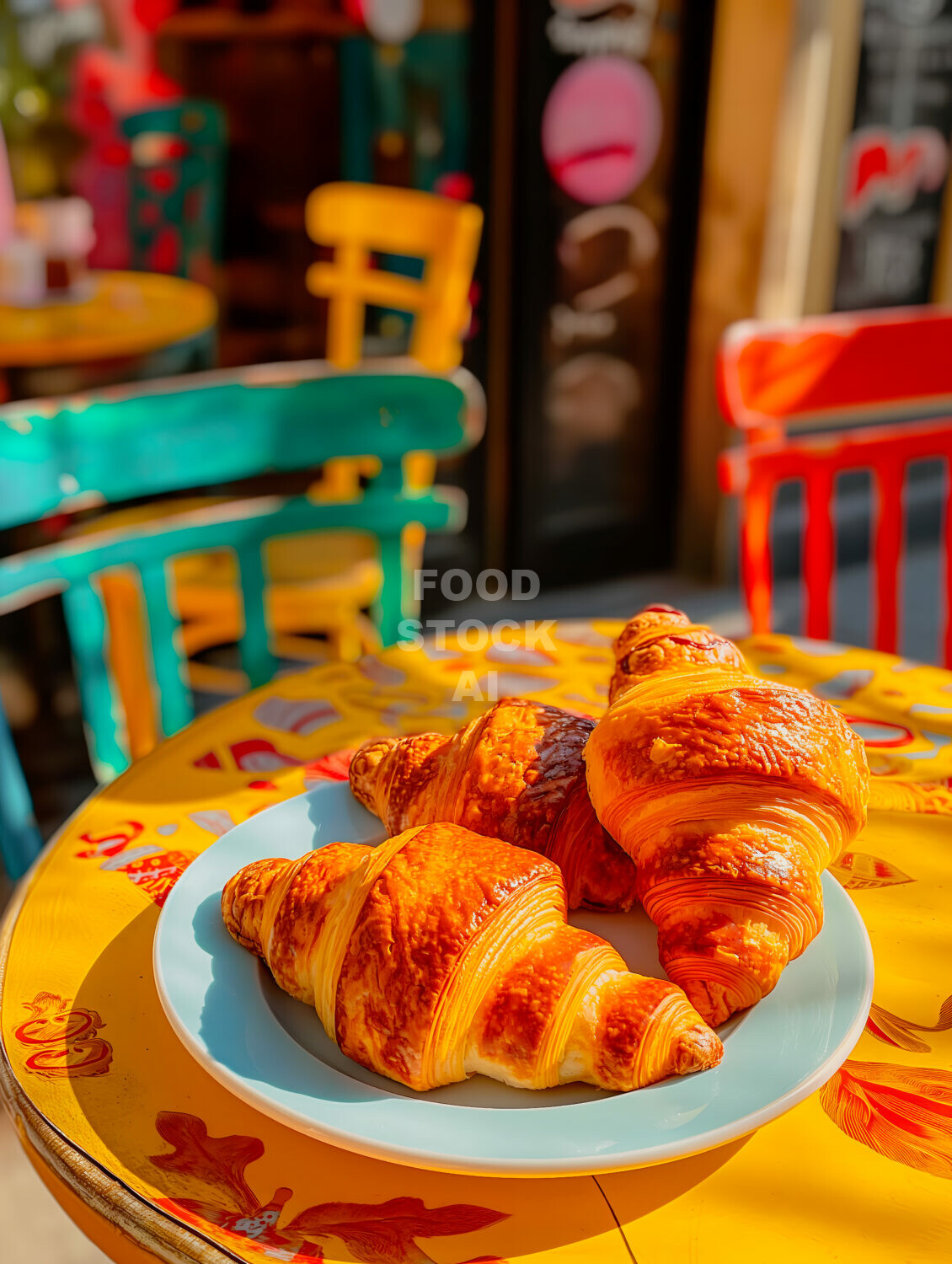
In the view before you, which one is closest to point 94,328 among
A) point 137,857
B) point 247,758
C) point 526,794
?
point 247,758

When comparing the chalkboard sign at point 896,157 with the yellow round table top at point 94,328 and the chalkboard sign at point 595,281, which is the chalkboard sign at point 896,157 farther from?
the yellow round table top at point 94,328

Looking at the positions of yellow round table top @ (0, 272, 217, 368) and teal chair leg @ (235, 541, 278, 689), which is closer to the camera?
teal chair leg @ (235, 541, 278, 689)

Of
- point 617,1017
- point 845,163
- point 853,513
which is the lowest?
point 853,513

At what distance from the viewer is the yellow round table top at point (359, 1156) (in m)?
0.51

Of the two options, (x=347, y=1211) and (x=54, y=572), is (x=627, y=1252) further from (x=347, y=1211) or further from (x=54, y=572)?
(x=54, y=572)

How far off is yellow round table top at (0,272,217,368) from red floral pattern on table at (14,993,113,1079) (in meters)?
1.60

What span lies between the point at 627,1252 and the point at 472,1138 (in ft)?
0.27

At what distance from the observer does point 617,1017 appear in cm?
54

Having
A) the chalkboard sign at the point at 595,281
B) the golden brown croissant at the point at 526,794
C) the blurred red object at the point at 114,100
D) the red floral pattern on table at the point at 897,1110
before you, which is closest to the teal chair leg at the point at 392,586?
the golden brown croissant at the point at 526,794

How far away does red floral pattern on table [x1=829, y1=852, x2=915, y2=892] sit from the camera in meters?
A: 0.78

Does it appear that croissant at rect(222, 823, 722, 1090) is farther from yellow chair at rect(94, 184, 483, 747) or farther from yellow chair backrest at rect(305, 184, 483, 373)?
yellow chair backrest at rect(305, 184, 483, 373)

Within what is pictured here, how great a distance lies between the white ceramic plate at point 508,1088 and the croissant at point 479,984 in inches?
0.6

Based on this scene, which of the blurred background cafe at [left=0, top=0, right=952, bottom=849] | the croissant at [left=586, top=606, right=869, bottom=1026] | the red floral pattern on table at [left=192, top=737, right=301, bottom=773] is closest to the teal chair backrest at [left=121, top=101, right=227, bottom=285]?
the blurred background cafe at [left=0, top=0, right=952, bottom=849]

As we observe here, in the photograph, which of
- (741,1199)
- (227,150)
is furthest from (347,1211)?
(227,150)
